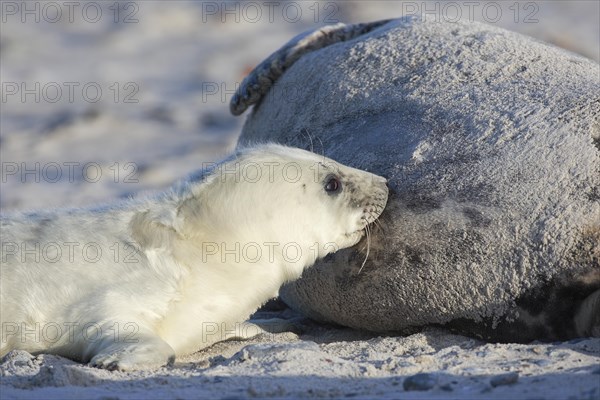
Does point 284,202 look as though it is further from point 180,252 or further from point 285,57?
point 285,57

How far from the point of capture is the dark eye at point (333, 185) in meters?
4.46

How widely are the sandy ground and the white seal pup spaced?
0.14m

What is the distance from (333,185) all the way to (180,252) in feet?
2.26

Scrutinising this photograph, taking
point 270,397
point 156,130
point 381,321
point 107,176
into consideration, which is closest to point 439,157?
point 381,321

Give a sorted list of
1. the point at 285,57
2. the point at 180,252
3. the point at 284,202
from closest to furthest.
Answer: the point at 180,252 < the point at 284,202 < the point at 285,57

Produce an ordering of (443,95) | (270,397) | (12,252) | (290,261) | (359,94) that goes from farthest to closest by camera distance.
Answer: (359,94) < (443,95) < (290,261) < (12,252) < (270,397)

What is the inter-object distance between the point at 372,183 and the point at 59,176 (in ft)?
17.4

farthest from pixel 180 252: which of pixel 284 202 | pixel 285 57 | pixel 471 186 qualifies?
pixel 285 57

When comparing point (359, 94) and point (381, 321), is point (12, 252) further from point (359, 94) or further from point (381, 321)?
point (359, 94)

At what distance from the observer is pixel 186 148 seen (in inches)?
388

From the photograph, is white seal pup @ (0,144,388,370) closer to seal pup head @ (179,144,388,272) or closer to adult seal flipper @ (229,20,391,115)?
seal pup head @ (179,144,388,272)

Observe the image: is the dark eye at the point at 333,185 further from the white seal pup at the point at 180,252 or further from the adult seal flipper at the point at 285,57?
the adult seal flipper at the point at 285,57

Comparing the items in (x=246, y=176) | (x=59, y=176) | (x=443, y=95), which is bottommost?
(x=59, y=176)

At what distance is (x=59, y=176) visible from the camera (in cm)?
922
